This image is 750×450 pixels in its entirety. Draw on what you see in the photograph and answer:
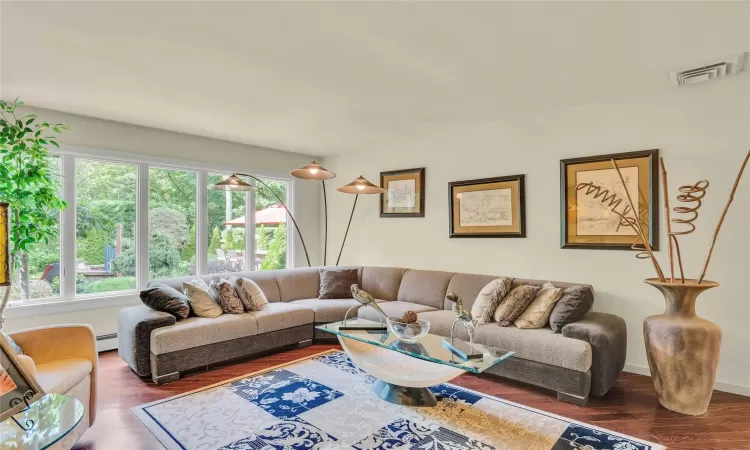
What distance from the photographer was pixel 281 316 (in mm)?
3994

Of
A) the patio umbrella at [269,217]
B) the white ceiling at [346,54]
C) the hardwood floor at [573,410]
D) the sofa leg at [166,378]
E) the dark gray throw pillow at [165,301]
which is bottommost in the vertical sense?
the hardwood floor at [573,410]

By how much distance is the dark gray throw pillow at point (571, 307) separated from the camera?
306 cm

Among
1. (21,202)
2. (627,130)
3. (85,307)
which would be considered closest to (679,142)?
(627,130)

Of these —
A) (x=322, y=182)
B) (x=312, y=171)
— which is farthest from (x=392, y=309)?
(x=322, y=182)

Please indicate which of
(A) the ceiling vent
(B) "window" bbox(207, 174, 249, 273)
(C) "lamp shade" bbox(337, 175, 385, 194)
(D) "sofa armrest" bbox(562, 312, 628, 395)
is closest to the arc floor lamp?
(C) "lamp shade" bbox(337, 175, 385, 194)

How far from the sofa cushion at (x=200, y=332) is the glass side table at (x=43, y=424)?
5.13 feet

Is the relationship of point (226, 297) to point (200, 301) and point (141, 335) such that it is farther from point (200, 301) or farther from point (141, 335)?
point (141, 335)

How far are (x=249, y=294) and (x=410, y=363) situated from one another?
195 centimetres

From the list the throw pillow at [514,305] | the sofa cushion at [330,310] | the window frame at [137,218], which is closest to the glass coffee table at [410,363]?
the throw pillow at [514,305]

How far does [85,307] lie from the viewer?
402 centimetres

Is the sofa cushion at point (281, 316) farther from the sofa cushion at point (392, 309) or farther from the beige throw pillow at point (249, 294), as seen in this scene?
the sofa cushion at point (392, 309)

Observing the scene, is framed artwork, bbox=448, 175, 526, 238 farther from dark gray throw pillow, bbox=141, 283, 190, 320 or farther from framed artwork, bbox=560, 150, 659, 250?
dark gray throw pillow, bbox=141, 283, 190, 320

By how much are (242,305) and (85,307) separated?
5.53 feet

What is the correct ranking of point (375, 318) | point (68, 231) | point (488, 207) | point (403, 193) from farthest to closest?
point (403, 193) → point (488, 207) → point (375, 318) → point (68, 231)
